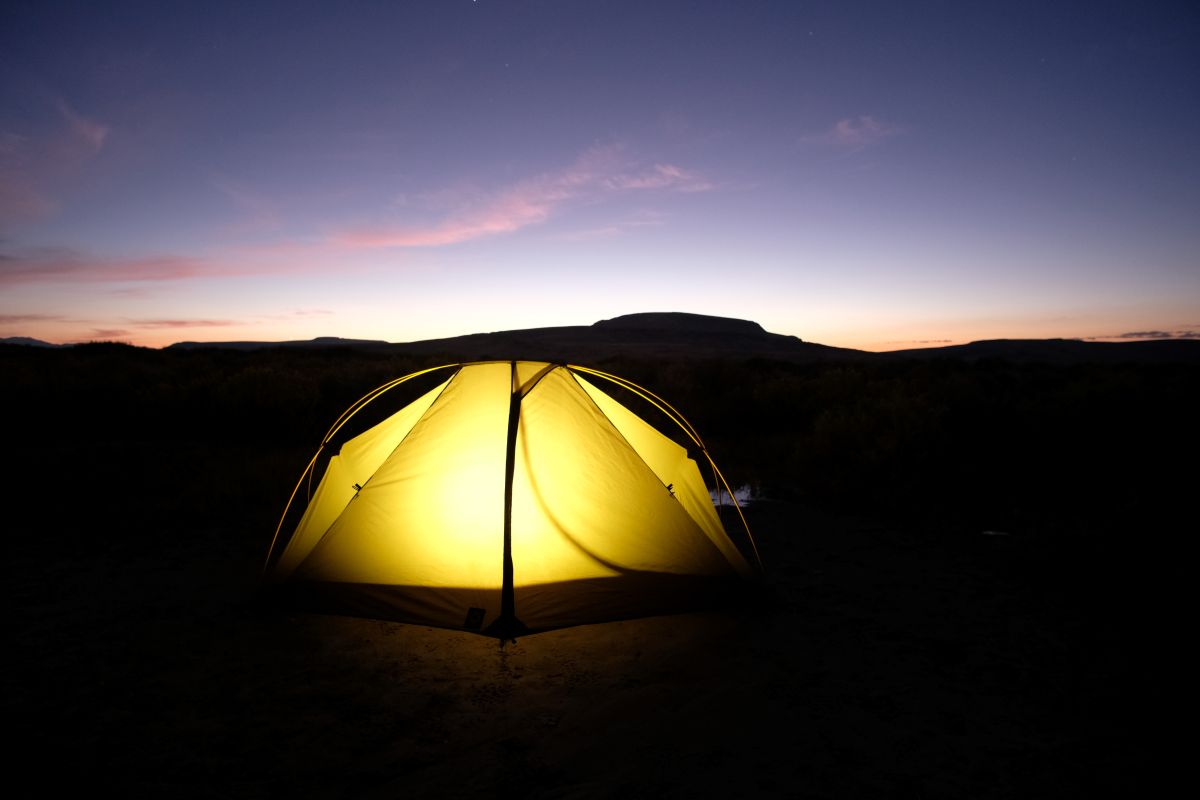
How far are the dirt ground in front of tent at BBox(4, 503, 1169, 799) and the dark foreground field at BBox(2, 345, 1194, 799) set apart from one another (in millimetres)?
17

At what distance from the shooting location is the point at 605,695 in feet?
12.9

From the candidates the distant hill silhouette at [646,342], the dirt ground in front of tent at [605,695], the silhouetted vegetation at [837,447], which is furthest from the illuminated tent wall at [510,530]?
the distant hill silhouette at [646,342]

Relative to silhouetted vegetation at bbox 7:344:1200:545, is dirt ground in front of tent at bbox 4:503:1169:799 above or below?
below

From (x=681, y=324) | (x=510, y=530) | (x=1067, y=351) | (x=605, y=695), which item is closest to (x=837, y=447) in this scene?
(x=510, y=530)

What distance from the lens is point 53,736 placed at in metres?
3.42

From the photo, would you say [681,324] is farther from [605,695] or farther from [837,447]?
[605,695]

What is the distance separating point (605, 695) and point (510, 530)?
1335 millimetres

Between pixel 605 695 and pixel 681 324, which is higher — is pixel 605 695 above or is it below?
below

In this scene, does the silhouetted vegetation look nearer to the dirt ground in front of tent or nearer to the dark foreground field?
the dark foreground field

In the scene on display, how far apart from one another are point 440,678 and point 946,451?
26.0ft

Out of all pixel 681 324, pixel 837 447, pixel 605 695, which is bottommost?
pixel 605 695

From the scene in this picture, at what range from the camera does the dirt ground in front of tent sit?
10.4ft

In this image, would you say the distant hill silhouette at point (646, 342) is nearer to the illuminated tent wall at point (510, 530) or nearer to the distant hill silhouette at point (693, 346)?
the distant hill silhouette at point (693, 346)

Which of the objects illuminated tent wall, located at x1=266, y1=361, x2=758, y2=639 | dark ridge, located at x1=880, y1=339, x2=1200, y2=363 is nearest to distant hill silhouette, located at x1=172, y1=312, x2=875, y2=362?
dark ridge, located at x1=880, y1=339, x2=1200, y2=363
